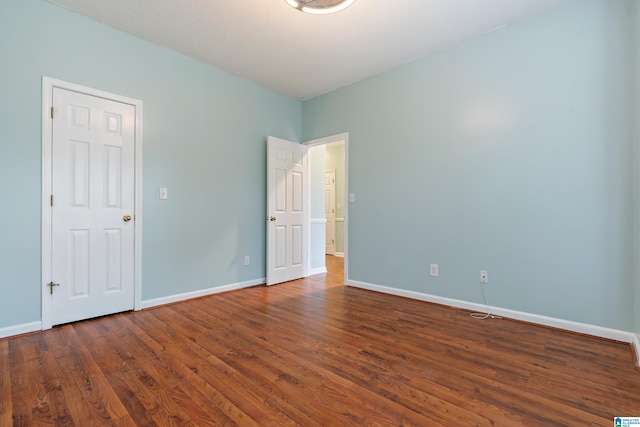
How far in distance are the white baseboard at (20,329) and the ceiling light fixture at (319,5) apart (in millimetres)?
3228

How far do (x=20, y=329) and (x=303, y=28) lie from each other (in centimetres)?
345

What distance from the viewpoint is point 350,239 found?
4.06 metres

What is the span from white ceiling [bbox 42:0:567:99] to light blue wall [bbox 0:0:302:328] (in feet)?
0.78

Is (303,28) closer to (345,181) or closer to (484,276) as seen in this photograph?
(345,181)

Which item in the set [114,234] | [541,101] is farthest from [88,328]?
[541,101]

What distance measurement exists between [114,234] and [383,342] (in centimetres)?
260

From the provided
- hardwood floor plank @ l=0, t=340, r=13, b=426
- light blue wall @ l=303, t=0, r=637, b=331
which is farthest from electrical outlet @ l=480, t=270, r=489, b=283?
hardwood floor plank @ l=0, t=340, r=13, b=426

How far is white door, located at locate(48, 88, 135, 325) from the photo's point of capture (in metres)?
2.59

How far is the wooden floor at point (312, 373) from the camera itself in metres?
1.46

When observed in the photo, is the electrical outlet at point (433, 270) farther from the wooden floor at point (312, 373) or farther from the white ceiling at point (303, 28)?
the white ceiling at point (303, 28)

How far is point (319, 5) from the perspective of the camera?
2332mm

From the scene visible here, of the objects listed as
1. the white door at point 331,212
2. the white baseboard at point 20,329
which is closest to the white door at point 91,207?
the white baseboard at point 20,329

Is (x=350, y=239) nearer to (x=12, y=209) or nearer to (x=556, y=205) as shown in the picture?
(x=556, y=205)

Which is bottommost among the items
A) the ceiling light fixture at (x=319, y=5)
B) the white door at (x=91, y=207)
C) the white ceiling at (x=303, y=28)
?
the white door at (x=91, y=207)
